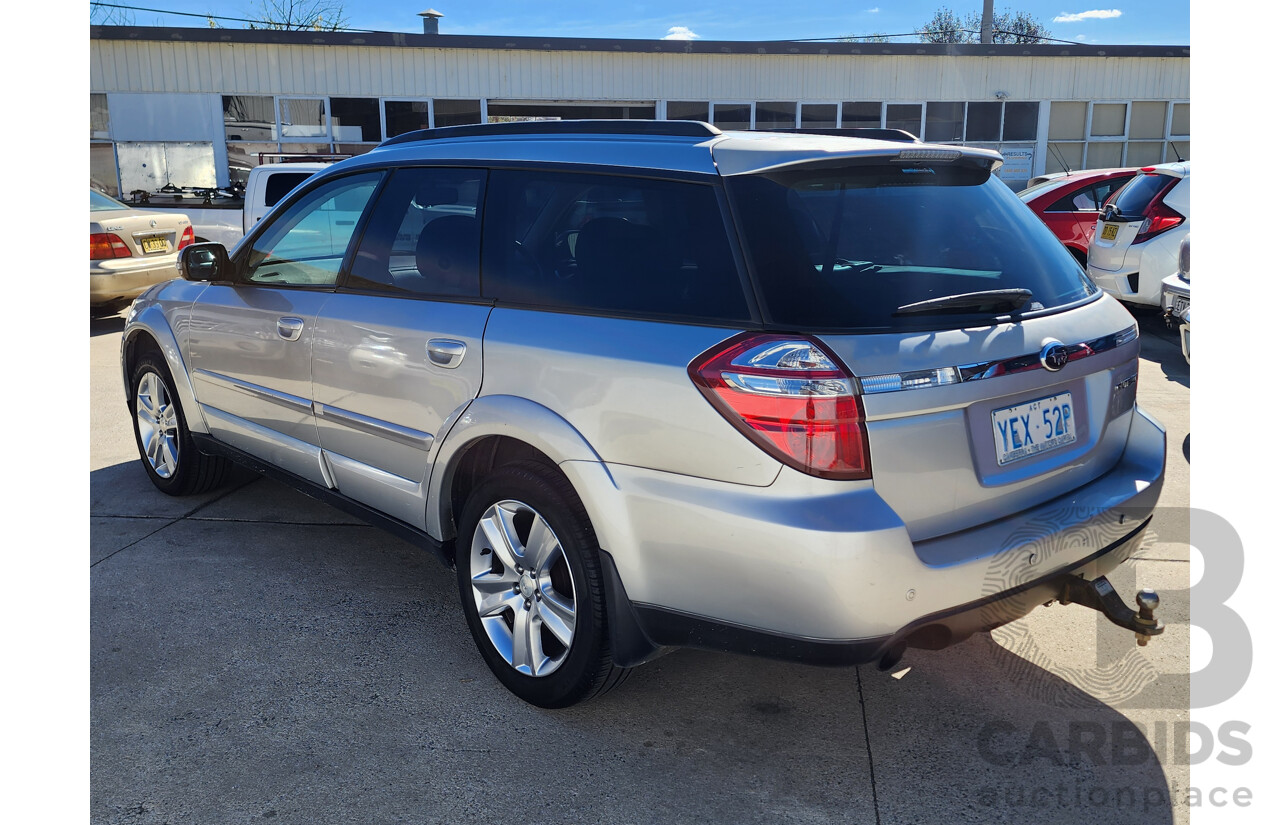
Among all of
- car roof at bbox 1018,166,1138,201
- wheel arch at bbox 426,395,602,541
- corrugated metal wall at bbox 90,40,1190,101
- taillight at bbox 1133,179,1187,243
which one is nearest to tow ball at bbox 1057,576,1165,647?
wheel arch at bbox 426,395,602,541

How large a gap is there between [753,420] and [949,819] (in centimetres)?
117

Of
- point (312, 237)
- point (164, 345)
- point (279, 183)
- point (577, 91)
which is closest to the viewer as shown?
point (312, 237)

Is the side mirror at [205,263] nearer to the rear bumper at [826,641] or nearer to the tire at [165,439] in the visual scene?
the tire at [165,439]

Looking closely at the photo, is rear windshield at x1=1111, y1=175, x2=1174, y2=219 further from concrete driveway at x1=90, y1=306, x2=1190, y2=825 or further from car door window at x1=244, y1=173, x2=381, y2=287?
car door window at x1=244, y1=173, x2=381, y2=287

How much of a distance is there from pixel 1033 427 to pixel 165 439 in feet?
14.1

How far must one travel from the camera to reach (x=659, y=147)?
2.81m

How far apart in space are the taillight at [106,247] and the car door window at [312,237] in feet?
22.2

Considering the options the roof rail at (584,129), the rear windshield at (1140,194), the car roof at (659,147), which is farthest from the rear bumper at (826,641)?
the rear windshield at (1140,194)

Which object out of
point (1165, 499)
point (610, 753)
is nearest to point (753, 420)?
point (610, 753)

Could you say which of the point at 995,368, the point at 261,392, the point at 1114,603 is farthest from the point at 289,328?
the point at 1114,603

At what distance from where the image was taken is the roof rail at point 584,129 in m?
2.85

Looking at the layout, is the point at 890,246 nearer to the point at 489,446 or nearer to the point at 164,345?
the point at 489,446

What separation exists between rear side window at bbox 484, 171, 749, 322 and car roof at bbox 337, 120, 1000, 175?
7cm

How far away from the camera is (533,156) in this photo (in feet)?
10.2
